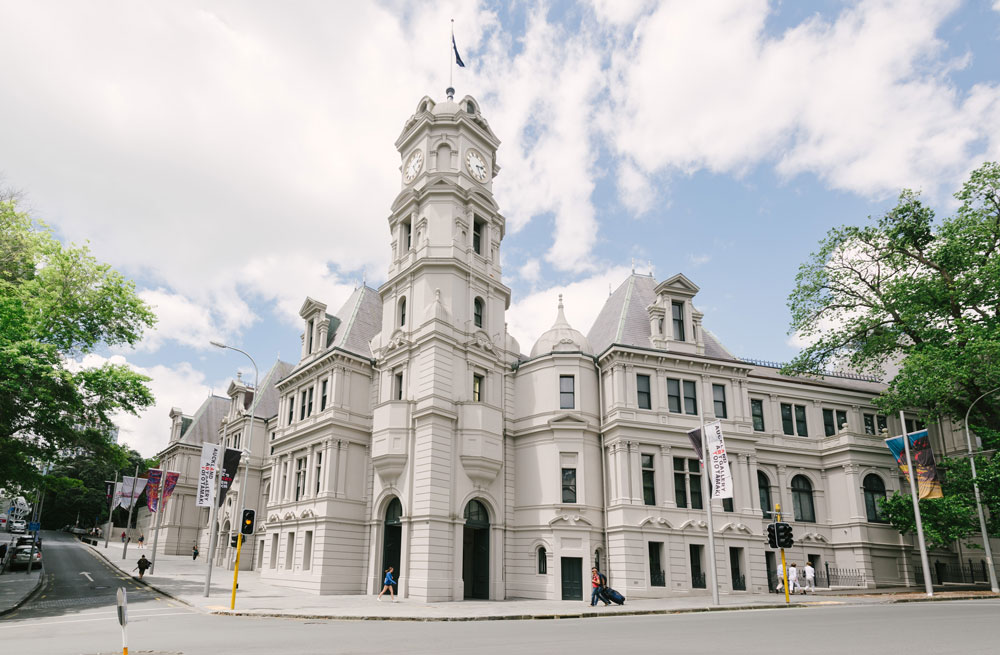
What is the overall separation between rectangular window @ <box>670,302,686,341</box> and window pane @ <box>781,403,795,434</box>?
9.41 metres

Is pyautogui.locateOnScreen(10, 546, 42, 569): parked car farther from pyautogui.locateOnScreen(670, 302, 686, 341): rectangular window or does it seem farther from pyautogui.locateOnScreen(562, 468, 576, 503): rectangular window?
pyautogui.locateOnScreen(670, 302, 686, 341): rectangular window

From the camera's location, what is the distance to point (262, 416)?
55.2 metres

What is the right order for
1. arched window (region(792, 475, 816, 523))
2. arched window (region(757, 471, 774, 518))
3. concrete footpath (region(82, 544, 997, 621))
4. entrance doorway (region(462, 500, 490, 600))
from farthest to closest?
arched window (region(792, 475, 816, 523)), arched window (region(757, 471, 774, 518)), entrance doorway (region(462, 500, 490, 600)), concrete footpath (region(82, 544, 997, 621))

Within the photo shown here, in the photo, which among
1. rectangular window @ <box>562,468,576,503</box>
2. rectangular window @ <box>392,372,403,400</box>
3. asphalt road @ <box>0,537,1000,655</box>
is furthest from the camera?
rectangular window @ <box>392,372,403,400</box>

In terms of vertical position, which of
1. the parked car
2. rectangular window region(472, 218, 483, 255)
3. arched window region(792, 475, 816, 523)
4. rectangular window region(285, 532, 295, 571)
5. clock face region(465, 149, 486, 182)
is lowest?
the parked car

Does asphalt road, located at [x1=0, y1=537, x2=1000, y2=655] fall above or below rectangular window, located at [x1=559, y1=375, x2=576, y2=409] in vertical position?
below

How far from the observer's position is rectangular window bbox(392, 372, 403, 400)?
3628cm

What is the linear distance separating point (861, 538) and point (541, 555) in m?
19.3

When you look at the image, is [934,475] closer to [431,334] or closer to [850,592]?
[850,592]

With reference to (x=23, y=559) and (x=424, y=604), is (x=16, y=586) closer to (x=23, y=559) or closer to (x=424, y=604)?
(x=23, y=559)

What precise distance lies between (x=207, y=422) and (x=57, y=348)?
44.3 meters

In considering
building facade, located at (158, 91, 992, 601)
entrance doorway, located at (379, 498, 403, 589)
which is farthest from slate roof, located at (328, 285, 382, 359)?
entrance doorway, located at (379, 498, 403, 589)

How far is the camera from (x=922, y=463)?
109 feet

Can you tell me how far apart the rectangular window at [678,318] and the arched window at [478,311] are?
11.6 metres
